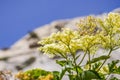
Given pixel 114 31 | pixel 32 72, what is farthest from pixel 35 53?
pixel 114 31

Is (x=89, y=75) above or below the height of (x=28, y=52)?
below

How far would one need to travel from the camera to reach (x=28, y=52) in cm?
1438

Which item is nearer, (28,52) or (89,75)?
(89,75)

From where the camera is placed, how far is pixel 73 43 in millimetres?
4664

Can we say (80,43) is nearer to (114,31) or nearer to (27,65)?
(114,31)

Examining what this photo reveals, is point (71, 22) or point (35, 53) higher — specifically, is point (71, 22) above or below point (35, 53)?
above

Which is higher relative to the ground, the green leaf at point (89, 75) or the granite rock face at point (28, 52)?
the granite rock face at point (28, 52)

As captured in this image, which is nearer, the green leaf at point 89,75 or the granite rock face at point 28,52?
the green leaf at point 89,75

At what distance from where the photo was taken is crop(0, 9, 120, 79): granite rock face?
13.2 metres

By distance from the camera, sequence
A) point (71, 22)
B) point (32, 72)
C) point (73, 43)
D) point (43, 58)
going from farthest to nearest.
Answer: point (71, 22) < point (43, 58) < point (32, 72) < point (73, 43)

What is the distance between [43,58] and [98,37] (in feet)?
25.1

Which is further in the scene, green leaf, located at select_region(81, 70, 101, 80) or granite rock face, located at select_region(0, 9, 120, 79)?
granite rock face, located at select_region(0, 9, 120, 79)

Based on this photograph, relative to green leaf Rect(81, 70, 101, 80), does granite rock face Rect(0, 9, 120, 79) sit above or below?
above

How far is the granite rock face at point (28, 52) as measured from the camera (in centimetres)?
1316
